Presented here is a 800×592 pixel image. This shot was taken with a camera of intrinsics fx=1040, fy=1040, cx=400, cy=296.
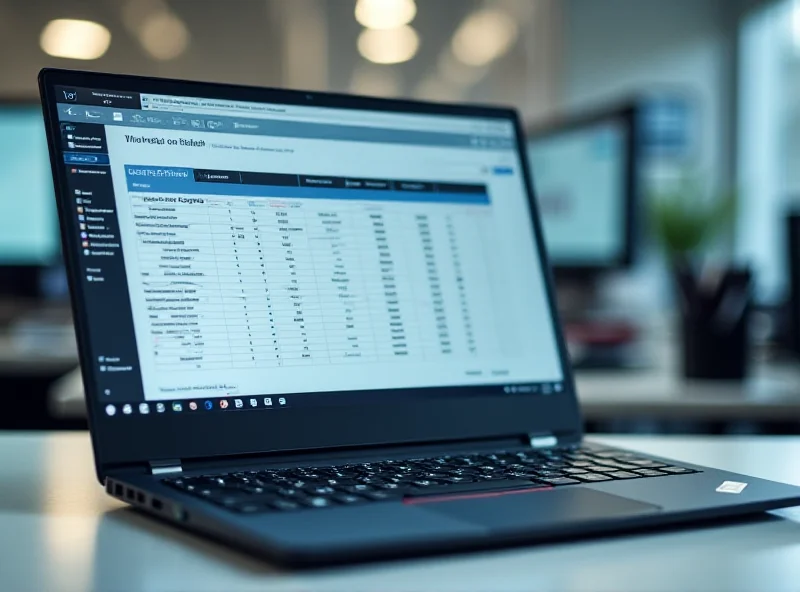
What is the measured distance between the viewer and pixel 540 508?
1.94ft

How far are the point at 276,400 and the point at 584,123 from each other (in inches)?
66.4

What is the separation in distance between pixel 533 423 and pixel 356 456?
0.17m

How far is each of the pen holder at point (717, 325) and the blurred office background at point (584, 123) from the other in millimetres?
14

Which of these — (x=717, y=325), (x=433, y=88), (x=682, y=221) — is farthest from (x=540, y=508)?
(x=433, y=88)

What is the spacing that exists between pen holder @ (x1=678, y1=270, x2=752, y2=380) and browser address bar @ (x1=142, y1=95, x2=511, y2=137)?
1.01 metres

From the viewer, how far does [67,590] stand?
0.48 m

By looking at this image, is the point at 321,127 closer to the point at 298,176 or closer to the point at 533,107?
the point at 298,176

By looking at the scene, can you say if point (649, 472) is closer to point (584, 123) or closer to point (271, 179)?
point (271, 179)

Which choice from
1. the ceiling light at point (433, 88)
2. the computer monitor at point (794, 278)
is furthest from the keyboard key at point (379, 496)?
the ceiling light at point (433, 88)

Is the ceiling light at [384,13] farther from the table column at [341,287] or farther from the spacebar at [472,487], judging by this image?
the spacebar at [472,487]

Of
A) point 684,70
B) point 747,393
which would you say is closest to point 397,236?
point 747,393

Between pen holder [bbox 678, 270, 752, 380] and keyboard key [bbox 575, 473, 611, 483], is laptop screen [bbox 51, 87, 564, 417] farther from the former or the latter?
pen holder [bbox 678, 270, 752, 380]

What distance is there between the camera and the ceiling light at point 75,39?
12.0 feet

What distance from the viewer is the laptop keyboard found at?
1.94 ft
